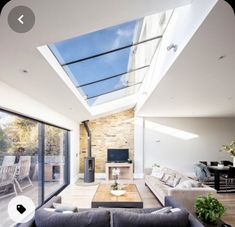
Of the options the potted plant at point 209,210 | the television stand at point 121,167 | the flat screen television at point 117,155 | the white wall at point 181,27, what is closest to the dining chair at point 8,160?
the white wall at point 181,27

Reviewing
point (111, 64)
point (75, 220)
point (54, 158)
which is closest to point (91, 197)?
point (54, 158)

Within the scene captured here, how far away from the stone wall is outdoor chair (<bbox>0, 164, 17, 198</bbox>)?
18.4 ft

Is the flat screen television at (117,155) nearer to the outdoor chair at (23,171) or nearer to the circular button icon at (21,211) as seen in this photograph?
the outdoor chair at (23,171)

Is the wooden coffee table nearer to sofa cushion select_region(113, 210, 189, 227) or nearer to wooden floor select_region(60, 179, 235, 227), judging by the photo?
wooden floor select_region(60, 179, 235, 227)

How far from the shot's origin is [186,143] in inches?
378

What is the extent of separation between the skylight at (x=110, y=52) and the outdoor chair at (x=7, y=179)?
1851 millimetres

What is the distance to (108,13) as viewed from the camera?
79.9 inches

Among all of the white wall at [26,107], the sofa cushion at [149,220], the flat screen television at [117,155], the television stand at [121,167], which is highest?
the white wall at [26,107]

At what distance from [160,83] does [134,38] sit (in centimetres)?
111

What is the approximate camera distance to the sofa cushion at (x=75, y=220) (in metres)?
2.43

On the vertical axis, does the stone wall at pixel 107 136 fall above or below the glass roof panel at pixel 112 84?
below

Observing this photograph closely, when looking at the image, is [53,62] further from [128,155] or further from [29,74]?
[128,155]

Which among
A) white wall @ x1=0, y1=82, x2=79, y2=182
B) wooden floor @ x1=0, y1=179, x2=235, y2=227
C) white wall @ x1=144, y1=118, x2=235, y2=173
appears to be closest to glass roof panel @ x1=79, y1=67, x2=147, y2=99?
white wall @ x1=0, y1=82, x2=79, y2=182

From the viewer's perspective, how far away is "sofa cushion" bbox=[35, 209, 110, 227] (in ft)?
7.98
